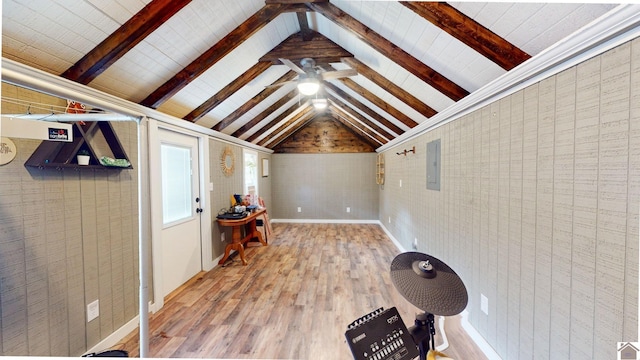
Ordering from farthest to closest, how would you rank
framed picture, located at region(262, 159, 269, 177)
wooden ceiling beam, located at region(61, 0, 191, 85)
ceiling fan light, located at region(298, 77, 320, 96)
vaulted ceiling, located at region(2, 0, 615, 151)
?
1. framed picture, located at region(262, 159, 269, 177)
2. ceiling fan light, located at region(298, 77, 320, 96)
3. wooden ceiling beam, located at region(61, 0, 191, 85)
4. vaulted ceiling, located at region(2, 0, 615, 151)

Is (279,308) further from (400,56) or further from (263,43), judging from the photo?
(263,43)

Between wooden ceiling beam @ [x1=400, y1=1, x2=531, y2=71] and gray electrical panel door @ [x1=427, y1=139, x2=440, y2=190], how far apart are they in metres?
1.38

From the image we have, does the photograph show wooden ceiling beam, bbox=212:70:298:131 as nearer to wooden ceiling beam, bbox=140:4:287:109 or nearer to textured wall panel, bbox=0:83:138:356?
wooden ceiling beam, bbox=140:4:287:109

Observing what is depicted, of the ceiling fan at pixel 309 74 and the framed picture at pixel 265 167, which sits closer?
the ceiling fan at pixel 309 74

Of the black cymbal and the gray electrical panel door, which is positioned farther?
the gray electrical panel door

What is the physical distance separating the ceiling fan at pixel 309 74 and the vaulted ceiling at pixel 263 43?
4.7 inches

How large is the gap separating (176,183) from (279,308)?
1989 mm

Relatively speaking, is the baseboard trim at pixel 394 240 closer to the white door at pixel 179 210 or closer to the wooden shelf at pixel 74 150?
the white door at pixel 179 210

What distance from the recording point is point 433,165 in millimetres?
2941

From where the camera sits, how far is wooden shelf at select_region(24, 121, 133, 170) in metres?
1.47

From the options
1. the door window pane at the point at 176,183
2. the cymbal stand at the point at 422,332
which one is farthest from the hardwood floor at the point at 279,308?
the door window pane at the point at 176,183

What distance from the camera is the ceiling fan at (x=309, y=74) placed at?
2.60 meters

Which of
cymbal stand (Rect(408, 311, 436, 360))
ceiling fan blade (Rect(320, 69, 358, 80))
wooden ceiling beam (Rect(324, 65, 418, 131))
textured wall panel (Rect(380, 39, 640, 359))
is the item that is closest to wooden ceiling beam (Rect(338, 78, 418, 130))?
wooden ceiling beam (Rect(324, 65, 418, 131))

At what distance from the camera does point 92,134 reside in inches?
72.4
